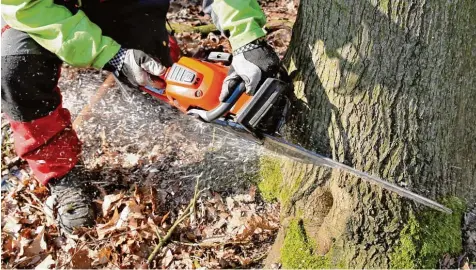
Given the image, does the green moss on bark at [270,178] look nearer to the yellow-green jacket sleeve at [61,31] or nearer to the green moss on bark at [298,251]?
the green moss on bark at [298,251]

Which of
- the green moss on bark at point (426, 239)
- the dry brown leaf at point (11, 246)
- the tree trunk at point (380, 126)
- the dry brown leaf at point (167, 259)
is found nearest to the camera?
the tree trunk at point (380, 126)

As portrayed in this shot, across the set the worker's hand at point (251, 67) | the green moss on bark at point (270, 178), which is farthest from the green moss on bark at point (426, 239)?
the worker's hand at point (251, 67)

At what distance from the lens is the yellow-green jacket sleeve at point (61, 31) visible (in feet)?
8.50

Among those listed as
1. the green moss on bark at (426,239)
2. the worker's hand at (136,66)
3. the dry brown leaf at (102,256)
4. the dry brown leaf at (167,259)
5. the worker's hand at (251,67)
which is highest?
the worker's hand at (251,67)

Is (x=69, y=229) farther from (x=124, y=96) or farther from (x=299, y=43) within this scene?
(x=299, y=43)

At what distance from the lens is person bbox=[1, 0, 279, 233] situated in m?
2.38

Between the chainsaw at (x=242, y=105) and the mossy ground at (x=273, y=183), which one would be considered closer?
the chainsaw at (x=242, y=105)

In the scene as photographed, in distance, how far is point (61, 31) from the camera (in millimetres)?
2605

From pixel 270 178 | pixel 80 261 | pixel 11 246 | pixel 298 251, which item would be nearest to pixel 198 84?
pixel 270 178

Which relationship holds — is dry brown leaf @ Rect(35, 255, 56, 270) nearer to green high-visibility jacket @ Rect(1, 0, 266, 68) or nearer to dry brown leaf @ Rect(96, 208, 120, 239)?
dry brown leaf @ Rect(96, 208, 120, 239)

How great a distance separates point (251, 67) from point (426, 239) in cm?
114

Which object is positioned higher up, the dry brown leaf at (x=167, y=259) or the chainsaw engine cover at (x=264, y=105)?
the chainsaw engine cover at (x=264, y=105)

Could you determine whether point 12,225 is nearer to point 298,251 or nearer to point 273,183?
point 273,183

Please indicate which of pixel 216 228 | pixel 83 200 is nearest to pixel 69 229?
pixel 83 200
